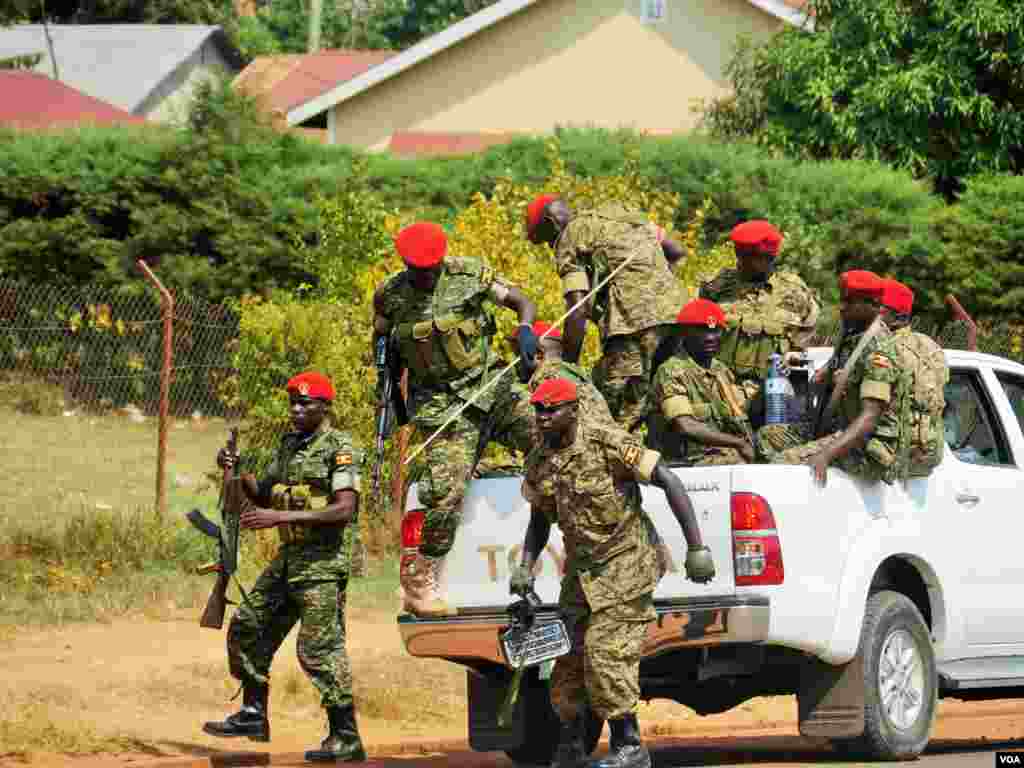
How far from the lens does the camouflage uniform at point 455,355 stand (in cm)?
960

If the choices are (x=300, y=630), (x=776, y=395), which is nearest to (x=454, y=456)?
(x=300, y=630)

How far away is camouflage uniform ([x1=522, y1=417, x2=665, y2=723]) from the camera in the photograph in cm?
830

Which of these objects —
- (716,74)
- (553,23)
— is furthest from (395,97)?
(716,74)

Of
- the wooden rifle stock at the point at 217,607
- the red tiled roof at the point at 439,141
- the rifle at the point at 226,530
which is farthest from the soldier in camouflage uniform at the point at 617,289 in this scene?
A: the red tiled roof at the point at 439,141

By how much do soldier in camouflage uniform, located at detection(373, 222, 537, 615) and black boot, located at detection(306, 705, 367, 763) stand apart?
1281 mm

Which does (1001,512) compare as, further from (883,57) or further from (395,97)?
(395,97)

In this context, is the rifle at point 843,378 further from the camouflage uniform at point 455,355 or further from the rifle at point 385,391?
the rifle at point 385,391

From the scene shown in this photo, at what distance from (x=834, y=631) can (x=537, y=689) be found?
172 centimetres

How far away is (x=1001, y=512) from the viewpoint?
9.77 m

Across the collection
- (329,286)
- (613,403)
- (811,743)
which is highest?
(329,286)

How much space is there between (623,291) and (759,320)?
2.22ft

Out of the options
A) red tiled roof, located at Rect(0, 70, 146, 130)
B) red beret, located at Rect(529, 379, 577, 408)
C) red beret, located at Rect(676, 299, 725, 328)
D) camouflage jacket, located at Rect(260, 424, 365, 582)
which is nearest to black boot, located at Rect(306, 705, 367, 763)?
camouflage jacket, located at Rect(260, 424, 365, 582)

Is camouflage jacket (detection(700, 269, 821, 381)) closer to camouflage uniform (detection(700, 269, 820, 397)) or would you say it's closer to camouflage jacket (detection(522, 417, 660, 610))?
camouflage uniform (detection(700, 269, 820, 397))

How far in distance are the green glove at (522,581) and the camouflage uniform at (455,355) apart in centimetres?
112
